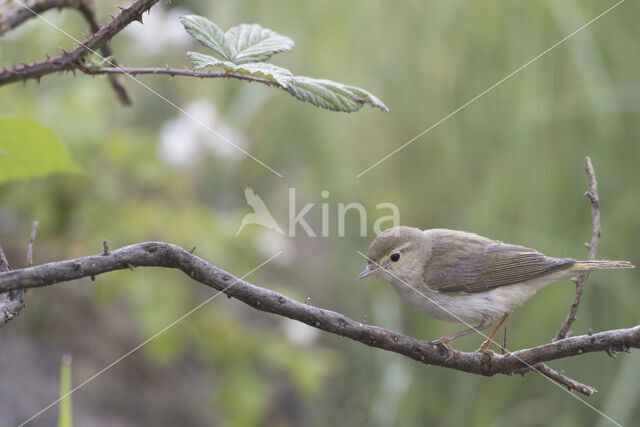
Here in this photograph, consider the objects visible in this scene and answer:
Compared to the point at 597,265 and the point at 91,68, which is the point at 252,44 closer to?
the point at 91,68

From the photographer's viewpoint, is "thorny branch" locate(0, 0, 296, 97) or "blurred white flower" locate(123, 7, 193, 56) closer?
"thorny branch" locate(0, 0, 296, 97)

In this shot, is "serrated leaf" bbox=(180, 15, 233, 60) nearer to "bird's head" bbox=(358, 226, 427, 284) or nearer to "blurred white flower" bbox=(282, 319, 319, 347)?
"bird's head" bbox=(358, 226, 427, 284)

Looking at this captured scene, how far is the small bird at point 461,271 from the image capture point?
2598mm

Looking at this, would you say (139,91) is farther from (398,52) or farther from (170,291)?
(170,291)

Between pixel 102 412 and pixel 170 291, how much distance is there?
1324mm

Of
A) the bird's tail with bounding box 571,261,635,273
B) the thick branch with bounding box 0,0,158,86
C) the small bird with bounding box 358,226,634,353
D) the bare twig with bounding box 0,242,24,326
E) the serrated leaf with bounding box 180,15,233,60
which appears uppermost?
the serrated leaf with bounding box 180,15,233,60

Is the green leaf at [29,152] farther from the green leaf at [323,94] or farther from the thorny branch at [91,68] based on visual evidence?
the green leaf at [323,94]

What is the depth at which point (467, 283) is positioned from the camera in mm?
2719

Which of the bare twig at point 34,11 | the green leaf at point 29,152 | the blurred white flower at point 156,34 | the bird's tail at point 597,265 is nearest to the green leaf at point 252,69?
the bare twig at point 34,11

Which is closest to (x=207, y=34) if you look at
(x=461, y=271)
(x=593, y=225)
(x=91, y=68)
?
(x=91, y=68)

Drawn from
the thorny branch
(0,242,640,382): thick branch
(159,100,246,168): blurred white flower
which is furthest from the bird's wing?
(159,100,246,168): blurred white flower

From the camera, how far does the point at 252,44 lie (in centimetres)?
164

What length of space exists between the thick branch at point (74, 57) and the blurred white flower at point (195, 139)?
9.68 feet

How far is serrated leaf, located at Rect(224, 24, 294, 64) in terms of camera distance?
60.9 inches
